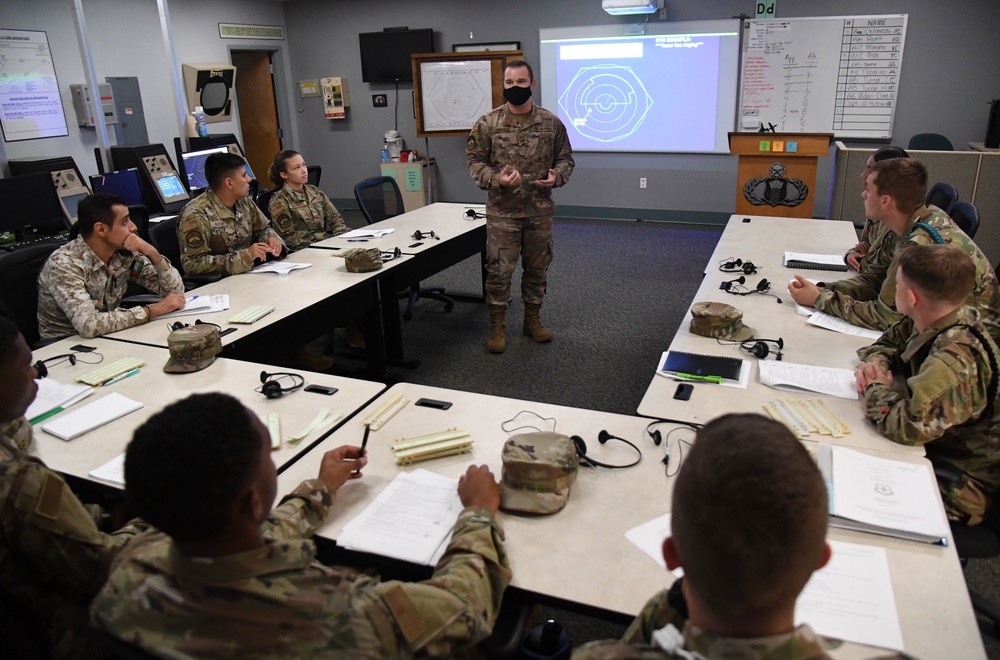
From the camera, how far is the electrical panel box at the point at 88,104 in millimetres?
5906

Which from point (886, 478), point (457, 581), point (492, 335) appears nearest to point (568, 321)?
point (492, 335)

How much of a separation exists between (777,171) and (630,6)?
87.7 inches

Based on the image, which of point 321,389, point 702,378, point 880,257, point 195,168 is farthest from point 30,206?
point 880,257

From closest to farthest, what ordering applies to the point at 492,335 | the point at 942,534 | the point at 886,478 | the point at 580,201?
the point at 942,534, the point at 886,478, the point at 492,335, the point at 580,201

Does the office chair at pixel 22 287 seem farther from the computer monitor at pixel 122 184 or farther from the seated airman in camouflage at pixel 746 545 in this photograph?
the seated airman in camouflage at pixel 746 545

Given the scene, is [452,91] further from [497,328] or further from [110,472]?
[110,472]

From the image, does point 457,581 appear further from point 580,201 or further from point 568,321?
point 580,201

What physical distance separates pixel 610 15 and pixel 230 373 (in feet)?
19.6

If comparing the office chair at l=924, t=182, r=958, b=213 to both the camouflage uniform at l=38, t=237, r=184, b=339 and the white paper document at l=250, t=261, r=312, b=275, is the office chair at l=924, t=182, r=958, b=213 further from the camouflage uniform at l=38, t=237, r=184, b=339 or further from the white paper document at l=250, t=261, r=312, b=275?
the camouflage uniform at l=38, t=237, r=184, b=339

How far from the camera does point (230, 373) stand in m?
2.30

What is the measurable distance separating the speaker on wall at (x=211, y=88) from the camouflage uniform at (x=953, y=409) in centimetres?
708

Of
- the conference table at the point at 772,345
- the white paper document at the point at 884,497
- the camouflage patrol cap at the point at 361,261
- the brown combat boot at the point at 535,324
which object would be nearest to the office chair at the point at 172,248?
the camouflage patrol cap at the point at 361,261

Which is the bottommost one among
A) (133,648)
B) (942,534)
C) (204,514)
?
(942,534)

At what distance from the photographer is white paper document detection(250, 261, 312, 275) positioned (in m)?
3.48
